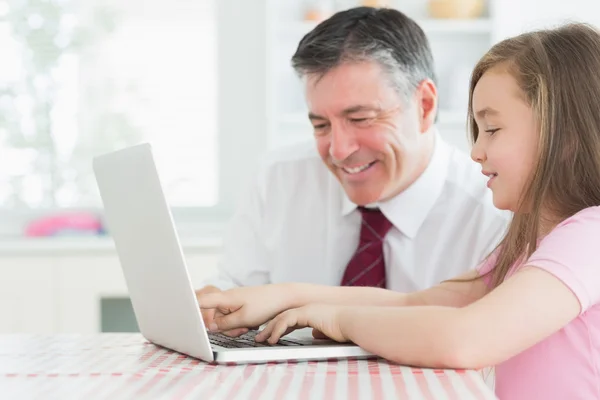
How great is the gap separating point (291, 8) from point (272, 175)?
168cm

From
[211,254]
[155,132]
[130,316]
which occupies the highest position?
[155,132]

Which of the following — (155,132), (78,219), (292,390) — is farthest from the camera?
(155,132)

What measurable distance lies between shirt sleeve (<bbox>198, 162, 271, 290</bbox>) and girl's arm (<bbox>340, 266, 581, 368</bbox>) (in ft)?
3.91

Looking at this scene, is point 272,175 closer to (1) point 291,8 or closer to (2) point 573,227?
(2) point 573,227

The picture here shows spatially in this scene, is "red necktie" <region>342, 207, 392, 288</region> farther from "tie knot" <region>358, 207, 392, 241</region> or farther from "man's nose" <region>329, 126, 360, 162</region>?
"man's nose" <region>329, 126, 360, 162</region>

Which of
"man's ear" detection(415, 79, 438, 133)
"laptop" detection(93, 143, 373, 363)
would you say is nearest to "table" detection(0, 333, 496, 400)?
"laptop" detection(93, 143, 373, 363)

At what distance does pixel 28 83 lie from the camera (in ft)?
13.3

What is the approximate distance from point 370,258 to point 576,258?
963 millimetres

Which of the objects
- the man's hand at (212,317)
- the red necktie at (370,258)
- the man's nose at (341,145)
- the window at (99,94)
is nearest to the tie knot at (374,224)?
the red necktie at (370,258)

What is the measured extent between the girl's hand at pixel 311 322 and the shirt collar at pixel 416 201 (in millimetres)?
840

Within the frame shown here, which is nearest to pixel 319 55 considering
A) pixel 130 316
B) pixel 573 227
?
pixel 573 227

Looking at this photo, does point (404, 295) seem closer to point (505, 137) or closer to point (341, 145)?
point (505, 137)

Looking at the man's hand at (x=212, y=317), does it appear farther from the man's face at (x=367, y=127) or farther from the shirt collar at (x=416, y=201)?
the shirt collar at (x=416, y=201)

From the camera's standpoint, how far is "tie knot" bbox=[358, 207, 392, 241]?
7.18ft
